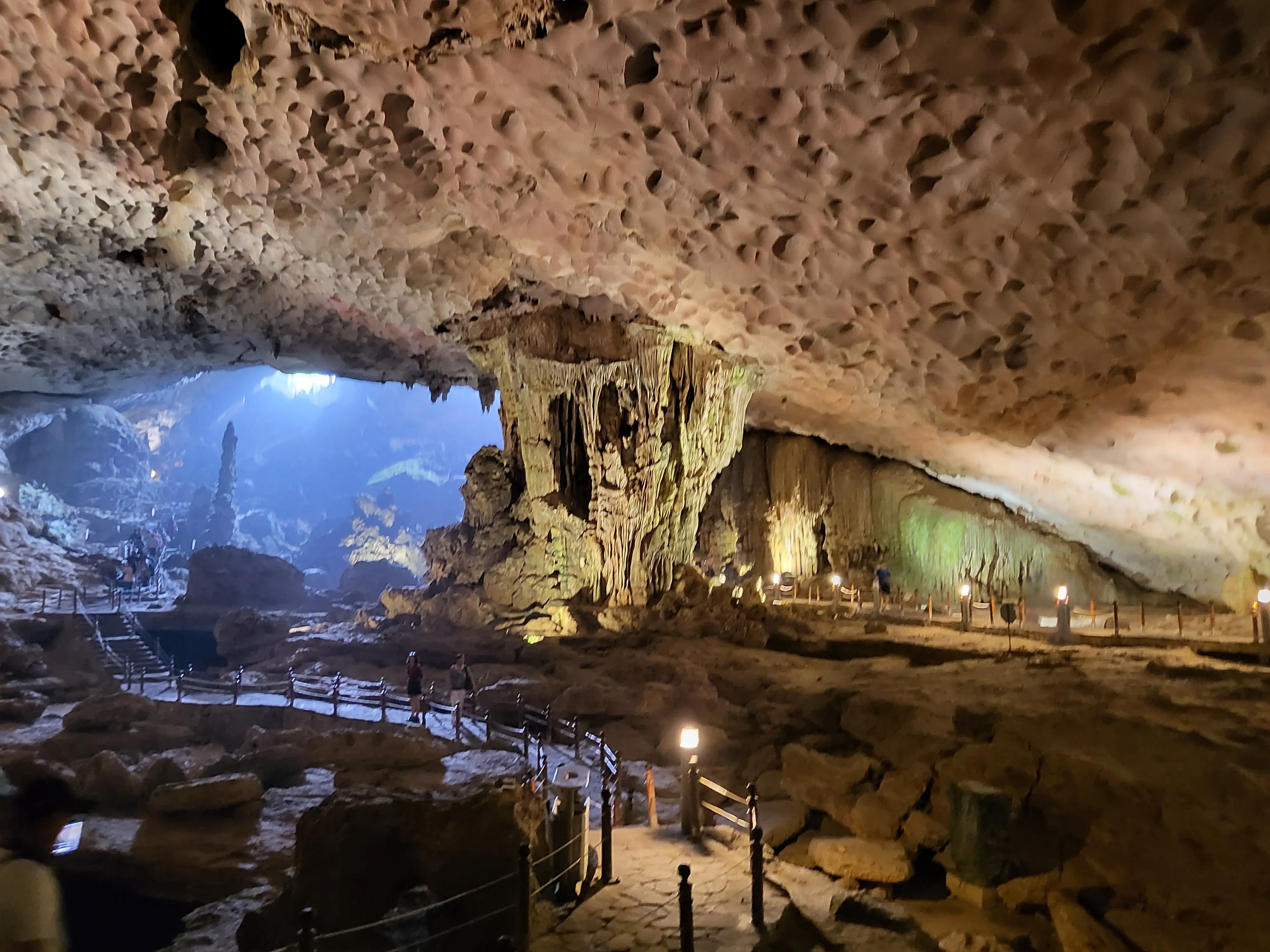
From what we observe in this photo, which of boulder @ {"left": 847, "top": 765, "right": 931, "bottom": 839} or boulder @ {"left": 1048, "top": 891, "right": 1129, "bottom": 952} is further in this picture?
boulder @ {"left": 847, "top": 765, "right": 931, "bottom": 839}

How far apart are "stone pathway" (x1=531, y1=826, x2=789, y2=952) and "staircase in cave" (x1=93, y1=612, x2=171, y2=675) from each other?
1396cm

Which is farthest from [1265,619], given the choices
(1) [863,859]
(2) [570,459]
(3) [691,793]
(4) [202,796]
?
(4) [202,796]

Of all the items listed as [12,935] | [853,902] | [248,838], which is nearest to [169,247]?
[248,838]

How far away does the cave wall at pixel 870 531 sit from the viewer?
54.6 ft

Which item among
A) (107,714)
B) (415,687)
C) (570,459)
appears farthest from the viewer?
(570,459)

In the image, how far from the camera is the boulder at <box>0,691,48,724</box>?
13.4m

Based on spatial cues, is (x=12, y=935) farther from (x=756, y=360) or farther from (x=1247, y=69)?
(x=756, y=360)

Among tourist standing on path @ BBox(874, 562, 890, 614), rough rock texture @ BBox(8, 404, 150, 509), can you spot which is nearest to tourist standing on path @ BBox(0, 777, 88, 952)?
tourist standing on path @ BBox(874, 562, 890, 614)

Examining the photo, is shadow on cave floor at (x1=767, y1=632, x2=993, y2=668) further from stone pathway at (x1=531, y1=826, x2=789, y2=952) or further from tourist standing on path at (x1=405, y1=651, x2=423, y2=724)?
tourist standing on path at (x1=405, y1=651, x2=423, y2=724)

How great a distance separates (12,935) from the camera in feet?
9.45

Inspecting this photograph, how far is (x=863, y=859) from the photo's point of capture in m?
6.29

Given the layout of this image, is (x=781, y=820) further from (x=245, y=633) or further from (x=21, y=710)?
(x=245, y=633)

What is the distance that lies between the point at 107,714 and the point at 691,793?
10698 millimetres

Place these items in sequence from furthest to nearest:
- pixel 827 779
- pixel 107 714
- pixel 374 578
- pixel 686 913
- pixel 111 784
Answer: pixel 374 578 → pixel 107 714 → pixel 111 784 → pixel 827 779 → pixel 686 913
